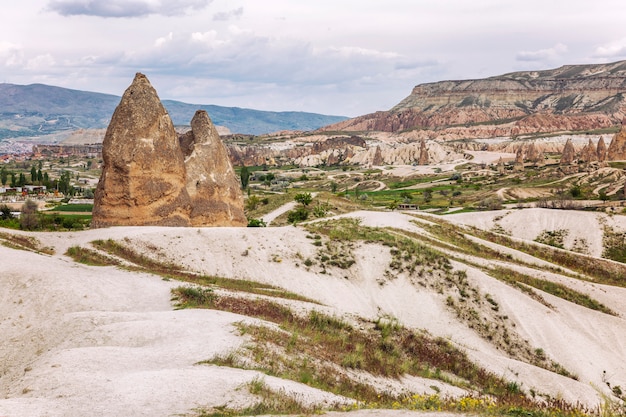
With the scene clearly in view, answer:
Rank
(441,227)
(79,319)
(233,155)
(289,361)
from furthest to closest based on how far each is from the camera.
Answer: (233,155), (441,227), (79,319), (289,361)

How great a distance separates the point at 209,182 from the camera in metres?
36.3

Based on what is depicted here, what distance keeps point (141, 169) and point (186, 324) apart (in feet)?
57.6

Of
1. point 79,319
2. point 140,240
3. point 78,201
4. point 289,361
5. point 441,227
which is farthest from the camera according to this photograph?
point 78,201

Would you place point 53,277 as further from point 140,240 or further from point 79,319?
point 140,240

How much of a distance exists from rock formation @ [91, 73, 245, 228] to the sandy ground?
2.28 meters

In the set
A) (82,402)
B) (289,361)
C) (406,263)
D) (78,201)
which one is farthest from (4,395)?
(78,201)

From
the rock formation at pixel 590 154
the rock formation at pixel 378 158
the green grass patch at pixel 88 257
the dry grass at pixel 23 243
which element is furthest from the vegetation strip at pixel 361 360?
the rock formation at pixel 378 158

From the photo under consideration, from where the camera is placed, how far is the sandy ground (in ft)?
37.9

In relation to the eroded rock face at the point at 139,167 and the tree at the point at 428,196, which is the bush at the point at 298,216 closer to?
the eroded rock face at the point at 139,167

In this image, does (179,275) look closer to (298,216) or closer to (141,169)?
(141,169)

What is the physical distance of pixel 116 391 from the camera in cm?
1122

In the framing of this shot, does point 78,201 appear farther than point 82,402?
Yes

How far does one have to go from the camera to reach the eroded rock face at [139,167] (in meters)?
31.7

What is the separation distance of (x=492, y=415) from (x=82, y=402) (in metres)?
8.39
